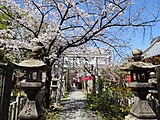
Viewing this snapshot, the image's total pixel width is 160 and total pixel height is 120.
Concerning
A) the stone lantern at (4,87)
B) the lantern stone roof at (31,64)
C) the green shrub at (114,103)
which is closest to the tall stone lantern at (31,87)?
the lantern stone roof at (31,64)

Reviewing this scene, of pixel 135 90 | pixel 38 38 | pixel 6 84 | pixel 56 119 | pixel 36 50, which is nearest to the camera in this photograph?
pixel 6 84

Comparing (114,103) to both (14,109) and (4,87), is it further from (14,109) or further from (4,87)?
(4,87)

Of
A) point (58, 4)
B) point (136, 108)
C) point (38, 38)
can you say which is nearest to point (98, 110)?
point (136, 108)

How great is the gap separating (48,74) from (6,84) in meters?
5.10

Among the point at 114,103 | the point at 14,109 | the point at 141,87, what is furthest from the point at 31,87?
the point at 114,103

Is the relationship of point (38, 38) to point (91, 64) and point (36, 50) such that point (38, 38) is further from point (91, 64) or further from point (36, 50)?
point (91, 64)

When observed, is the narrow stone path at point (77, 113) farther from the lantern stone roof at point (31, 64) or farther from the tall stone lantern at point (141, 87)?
the lantern stone roof at point (31, 64)

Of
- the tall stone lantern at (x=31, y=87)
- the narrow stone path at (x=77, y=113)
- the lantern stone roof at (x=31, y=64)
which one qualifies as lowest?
the narrow stone path at (x=77, y=113)

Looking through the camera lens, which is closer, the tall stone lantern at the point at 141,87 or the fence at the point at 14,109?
the tall stone lantern at the point at 141,87

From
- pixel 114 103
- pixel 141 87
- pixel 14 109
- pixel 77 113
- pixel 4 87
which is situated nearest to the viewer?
pixel 4 87

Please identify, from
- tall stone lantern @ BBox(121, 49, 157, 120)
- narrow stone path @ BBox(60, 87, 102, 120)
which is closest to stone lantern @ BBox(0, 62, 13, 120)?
tall stone lantern @ BBox(121, 49, 157, 120)

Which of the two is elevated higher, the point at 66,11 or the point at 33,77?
the point at 66,11

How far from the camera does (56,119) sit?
5.76 meters

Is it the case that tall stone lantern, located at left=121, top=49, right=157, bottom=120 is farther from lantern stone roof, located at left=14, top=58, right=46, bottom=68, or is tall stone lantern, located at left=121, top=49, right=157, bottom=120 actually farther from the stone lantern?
the stone lantern
